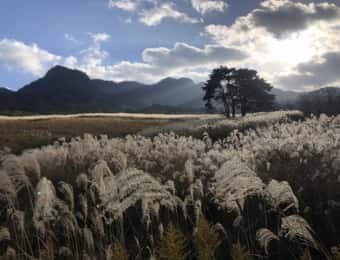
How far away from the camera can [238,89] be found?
4694cm

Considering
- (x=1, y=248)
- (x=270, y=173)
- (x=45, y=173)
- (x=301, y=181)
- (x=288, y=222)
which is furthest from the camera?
(x=45, y=173)

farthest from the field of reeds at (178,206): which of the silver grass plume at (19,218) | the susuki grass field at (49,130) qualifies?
the susuki grass field at (49,130)

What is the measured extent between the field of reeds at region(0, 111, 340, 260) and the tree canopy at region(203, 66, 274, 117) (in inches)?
1467

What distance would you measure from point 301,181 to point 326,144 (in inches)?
62.6

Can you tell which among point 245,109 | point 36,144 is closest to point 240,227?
point 36,144

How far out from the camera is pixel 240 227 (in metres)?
5.15

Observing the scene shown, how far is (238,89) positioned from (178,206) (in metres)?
41.8

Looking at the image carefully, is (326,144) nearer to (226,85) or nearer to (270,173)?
(270,173)

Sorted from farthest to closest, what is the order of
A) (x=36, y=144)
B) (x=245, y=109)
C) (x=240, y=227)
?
1. (x=245, y=109)
2. (x=36, y=144)
3. (x=240, y=227)

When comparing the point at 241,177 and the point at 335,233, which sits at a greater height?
the point at 241,177

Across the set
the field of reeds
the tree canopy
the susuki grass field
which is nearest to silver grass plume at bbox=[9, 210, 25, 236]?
the field of reeds

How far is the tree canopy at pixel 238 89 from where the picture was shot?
46625mm

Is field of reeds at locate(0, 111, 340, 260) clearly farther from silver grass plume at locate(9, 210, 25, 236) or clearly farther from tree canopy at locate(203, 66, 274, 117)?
tree canopy at locate(203, 66, 274, 117)

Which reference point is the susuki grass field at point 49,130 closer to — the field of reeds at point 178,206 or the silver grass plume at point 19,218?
the field of reeds at point 178,206
